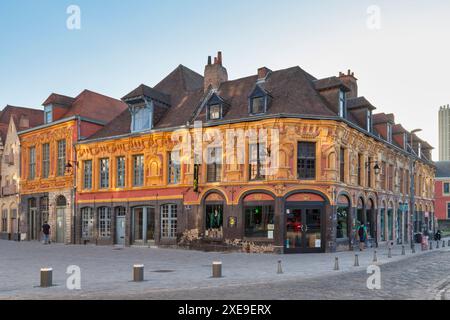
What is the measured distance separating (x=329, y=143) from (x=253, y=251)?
748 centimetres

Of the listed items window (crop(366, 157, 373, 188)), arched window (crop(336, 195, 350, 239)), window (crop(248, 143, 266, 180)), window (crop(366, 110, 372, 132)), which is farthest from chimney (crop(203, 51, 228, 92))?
window (crop(366, 157, 373, 188))

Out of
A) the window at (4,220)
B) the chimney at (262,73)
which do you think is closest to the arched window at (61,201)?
the window at (4,220)

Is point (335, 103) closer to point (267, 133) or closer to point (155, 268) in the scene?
point (267, 133)

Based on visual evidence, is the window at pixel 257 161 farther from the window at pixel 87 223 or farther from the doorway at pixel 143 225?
the window at pixel 87 223

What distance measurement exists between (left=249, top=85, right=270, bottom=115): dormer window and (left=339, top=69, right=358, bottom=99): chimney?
10567 mm

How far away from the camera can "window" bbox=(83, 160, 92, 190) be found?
3541 centimetres

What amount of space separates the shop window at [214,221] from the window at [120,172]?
7.80 m

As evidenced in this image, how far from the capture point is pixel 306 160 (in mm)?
26781

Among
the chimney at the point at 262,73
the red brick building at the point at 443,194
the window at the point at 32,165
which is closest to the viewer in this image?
the chimney at the point at 262,73

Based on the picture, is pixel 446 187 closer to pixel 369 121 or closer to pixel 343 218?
pixel 369 121

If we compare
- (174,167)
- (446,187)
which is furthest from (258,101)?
(446,187)

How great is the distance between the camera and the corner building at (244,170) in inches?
1040

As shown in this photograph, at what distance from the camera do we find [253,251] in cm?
2661

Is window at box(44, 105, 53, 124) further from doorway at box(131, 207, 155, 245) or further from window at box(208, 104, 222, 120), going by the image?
window at box(208, 104, 222, 120)
